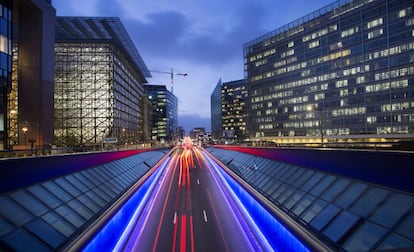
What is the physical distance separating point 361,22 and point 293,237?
9777 centimetres

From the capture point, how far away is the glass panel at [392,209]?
9.65 meters

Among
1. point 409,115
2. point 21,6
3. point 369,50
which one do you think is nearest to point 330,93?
point 369,50

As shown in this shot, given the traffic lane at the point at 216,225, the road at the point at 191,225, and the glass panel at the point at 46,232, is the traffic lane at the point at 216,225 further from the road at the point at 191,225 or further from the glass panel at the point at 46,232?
the glass panel at the point at 46,232

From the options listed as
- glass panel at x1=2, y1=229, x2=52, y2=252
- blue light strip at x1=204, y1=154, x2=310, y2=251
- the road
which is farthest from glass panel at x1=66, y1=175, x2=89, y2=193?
blue light strip at x1=204, y1=154, x2=310, y2=251

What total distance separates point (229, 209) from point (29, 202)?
1462 centimetres

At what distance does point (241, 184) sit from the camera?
25.8m

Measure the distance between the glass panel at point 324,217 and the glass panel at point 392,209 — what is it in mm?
2248

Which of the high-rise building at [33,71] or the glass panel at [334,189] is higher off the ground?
the high-rise building at [33,71]

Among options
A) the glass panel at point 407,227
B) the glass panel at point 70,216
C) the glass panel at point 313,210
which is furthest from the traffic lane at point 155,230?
the glass panel at point 407,227

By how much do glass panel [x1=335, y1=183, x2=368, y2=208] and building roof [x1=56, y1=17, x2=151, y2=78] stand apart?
76561 millimetres

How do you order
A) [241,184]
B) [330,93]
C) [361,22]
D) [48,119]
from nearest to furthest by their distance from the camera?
[241,184]
[48,119]
[361,22]
[330,93]

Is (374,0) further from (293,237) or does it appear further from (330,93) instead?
(293,237)

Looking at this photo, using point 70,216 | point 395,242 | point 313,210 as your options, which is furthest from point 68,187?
point 395,242

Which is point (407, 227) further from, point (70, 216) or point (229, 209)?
point (229, 209)
